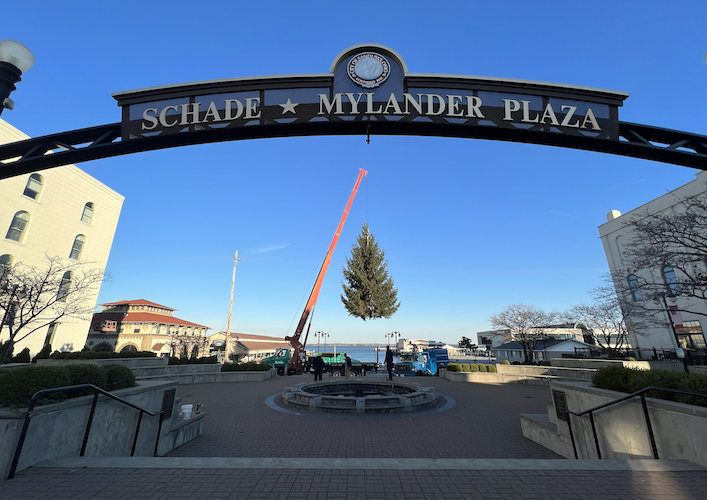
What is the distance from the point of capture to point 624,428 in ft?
18.7

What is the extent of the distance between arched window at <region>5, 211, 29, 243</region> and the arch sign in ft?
84.0

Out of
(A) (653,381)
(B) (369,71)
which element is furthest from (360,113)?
(A) (653,381)

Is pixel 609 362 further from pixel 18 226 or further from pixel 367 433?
pixel 18 226

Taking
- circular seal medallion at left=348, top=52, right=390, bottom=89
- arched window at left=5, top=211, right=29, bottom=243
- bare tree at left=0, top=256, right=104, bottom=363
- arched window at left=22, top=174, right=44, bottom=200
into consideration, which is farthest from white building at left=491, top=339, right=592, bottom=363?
arched window at left=22, top=174, right=44, bottom=200

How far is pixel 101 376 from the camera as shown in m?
6.06

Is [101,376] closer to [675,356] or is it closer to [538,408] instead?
[538,408]

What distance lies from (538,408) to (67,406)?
48.2 ft

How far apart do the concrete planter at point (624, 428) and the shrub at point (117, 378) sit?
9707 millimetres

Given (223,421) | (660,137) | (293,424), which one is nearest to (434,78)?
Answer: (660,137)

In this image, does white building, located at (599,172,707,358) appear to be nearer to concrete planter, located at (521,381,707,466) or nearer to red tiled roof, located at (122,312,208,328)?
concrete planter, located at (521,381,707,466)

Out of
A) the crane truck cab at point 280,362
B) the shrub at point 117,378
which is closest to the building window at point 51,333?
the crane truck cab at point 280,362

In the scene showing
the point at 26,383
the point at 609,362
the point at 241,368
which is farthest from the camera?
the point at 241,368

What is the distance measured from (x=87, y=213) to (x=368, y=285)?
89.4ft

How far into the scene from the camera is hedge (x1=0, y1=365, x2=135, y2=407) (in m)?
4.47
